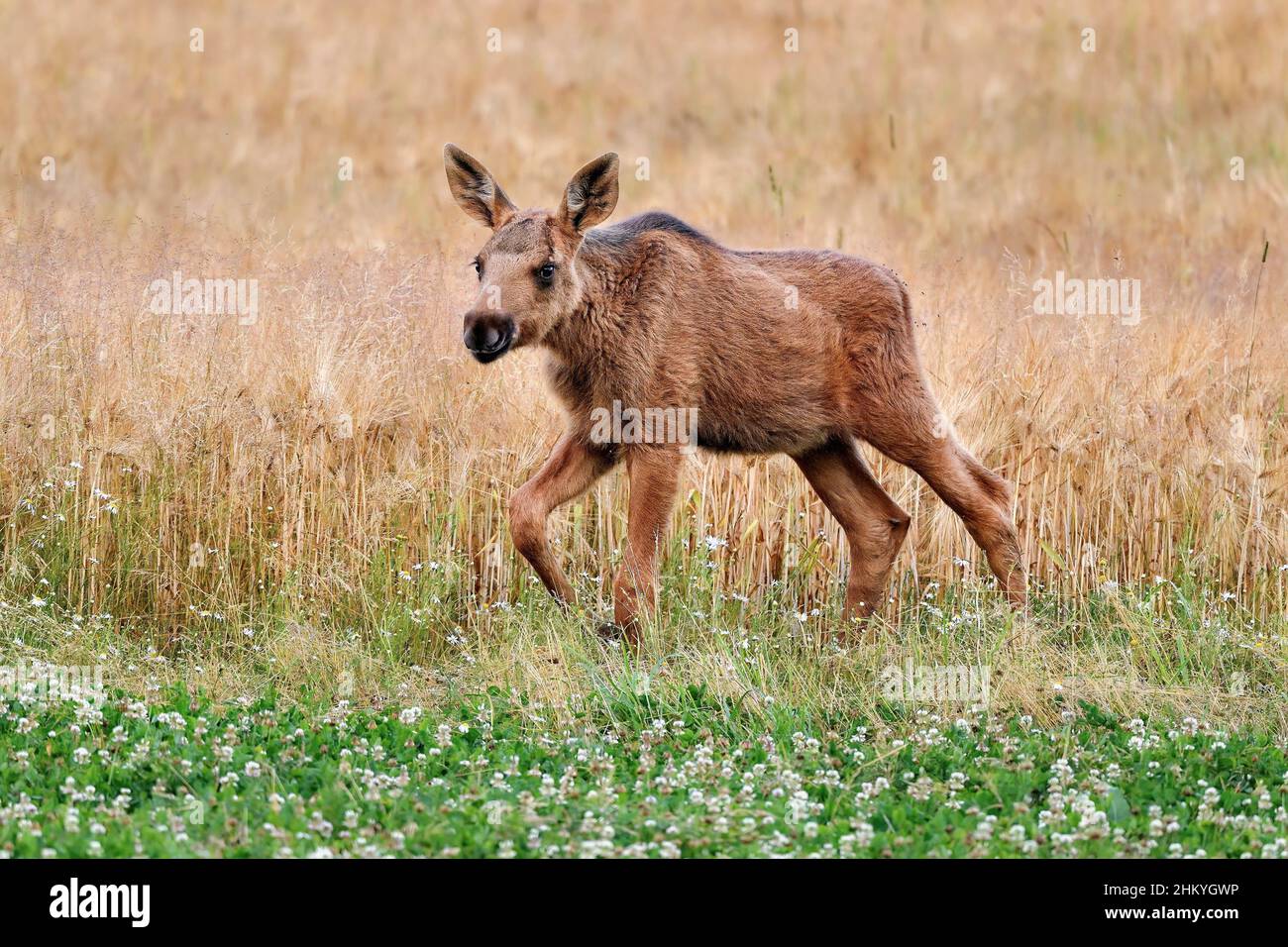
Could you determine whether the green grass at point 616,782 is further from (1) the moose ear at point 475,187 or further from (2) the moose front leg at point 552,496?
(1) the moose ear at point 475,187

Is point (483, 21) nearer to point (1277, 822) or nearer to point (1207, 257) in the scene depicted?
point (1207, 257)

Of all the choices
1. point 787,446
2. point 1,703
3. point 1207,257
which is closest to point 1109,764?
point 787,446

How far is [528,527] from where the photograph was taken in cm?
832

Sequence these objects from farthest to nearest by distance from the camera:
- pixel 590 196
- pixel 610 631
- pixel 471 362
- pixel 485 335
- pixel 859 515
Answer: pixel 471 362 → pixel 859 515 → pixel 590 196 → pixel 610 631 → pixel 485 335

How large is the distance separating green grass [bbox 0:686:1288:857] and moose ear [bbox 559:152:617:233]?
8.61 feet

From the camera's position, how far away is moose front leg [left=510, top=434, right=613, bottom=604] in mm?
8344

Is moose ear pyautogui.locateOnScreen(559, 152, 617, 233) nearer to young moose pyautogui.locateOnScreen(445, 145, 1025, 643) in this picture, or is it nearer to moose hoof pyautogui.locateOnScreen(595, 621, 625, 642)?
young moose pyautogui.locateOnScreen(445, 145, 1025, 643)

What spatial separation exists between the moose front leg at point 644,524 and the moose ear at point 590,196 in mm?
1283

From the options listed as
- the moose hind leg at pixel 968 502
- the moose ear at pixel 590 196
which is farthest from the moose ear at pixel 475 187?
the moose hind leg at pixel 968 502

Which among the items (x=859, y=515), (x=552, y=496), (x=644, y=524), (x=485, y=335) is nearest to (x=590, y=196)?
(x=485, y=335)

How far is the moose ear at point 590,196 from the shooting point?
849 centimetres

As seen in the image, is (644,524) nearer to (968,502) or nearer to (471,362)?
(968,502)

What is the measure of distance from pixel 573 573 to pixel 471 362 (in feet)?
5.10
